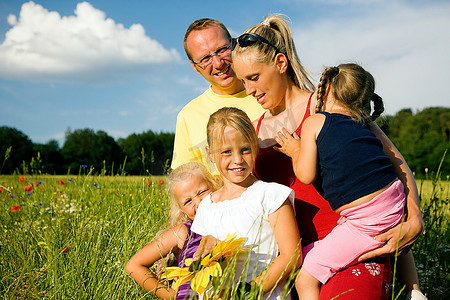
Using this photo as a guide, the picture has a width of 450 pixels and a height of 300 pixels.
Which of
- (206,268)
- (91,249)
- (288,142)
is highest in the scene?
(288,142)

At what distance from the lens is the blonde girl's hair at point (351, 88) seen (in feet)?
7.11

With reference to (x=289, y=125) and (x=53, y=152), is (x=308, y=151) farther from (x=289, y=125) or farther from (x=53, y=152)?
(x=53, y=152)

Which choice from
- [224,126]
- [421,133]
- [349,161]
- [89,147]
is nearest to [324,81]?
[349,161]

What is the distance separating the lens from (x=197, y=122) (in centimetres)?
365

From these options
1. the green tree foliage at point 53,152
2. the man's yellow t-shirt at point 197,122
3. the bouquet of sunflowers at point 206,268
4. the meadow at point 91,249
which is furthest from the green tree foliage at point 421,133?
the green tree foliage at point 53,152

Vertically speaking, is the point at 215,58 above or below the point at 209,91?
above

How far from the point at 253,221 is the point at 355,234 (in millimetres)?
526

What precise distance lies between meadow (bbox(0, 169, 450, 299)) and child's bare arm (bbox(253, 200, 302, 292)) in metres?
0.75

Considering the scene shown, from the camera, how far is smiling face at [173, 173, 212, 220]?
2.57 metres

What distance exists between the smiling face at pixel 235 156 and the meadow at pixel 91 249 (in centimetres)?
80

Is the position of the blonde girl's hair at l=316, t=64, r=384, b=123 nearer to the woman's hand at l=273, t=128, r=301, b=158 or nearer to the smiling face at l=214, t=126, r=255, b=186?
the woman's hand at l=273, t=128, r=301, b=158

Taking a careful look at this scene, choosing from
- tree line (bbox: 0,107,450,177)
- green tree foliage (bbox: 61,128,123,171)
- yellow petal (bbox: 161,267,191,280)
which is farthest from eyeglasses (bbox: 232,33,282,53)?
green tree foliage (bbox: 61,128,123,171)

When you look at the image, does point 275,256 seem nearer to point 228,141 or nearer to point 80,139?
point 228,141

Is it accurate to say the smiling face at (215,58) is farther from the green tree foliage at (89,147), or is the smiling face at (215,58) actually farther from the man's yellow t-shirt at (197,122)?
the green tree foliage at (89,147)
